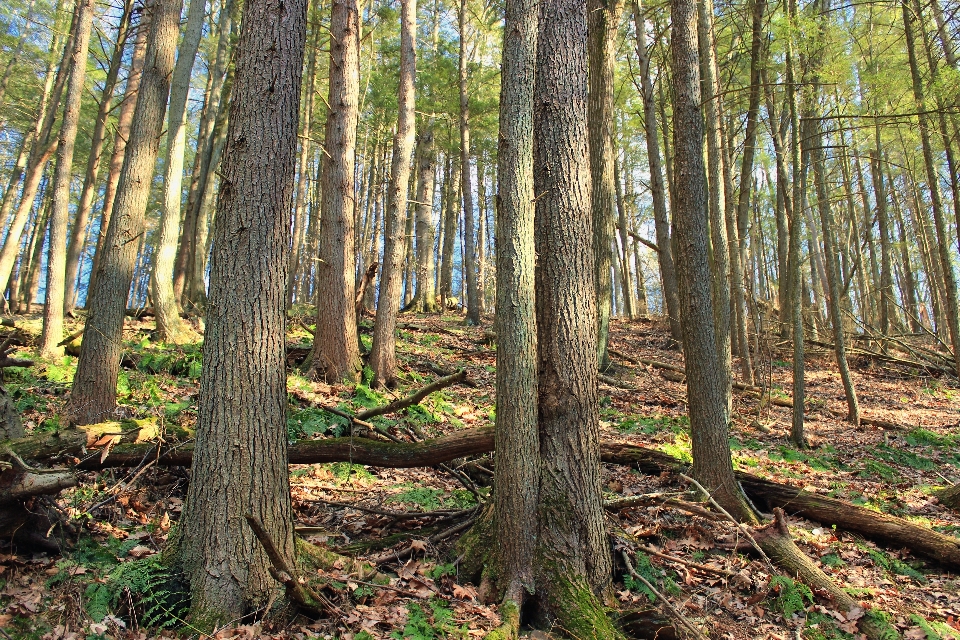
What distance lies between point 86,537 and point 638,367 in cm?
1089

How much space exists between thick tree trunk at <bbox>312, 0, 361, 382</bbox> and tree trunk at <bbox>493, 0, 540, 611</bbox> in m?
5.33

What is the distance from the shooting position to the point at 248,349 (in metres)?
3.36

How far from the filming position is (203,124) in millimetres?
15016

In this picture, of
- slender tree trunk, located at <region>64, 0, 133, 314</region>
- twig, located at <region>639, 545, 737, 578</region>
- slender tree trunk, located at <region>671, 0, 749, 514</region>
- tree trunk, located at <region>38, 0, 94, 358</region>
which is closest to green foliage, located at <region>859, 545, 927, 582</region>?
slender tree trunk, located at <region>671, 0, 749, 514</region>

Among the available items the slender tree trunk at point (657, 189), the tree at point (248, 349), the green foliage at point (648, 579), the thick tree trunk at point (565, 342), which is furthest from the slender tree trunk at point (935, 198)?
the tree at point (248, 349)

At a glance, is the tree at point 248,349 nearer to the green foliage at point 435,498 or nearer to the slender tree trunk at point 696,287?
the green foliage at point 435,498

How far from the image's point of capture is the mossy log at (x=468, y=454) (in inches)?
173

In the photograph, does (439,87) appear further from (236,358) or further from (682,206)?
(236,358)

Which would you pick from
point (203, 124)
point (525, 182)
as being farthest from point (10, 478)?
point (203, 124)

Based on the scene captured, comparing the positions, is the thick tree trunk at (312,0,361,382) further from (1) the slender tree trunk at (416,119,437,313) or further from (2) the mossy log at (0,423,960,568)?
(1) the slender tree trunk at (416,119,437,313)

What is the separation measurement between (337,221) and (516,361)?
583 centimetres

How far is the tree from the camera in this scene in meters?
3.28

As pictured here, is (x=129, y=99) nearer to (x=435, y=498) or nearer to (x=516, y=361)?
(x=435, y=498)

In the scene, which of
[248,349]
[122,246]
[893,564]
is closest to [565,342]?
[248,349]
